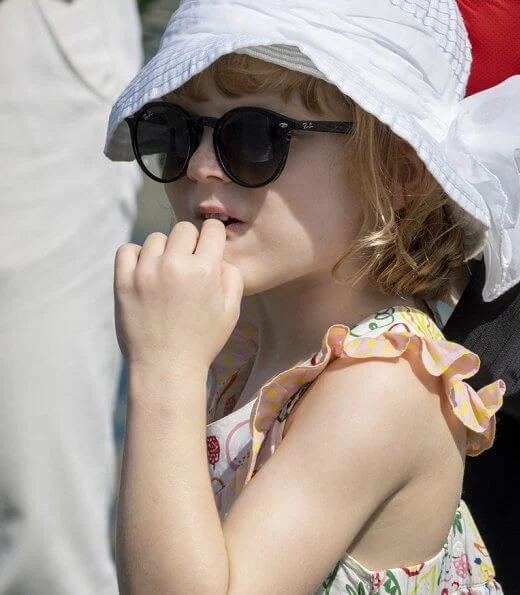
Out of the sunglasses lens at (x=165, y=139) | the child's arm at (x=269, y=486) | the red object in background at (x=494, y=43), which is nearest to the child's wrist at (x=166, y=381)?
the child's arm at (x=269, y=486)

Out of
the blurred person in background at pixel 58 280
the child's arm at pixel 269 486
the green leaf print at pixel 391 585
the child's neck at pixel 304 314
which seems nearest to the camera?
the child's arm at pixel 269 486

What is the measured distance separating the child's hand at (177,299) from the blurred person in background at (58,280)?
3.93 feet

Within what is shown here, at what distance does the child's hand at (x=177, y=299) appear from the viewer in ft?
5.76

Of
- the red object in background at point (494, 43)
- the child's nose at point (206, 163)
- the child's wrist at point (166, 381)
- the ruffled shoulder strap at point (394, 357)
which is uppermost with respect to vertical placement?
the child's nose at point (206, 163)

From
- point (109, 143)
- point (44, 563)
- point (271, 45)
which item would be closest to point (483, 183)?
point (271, 45)

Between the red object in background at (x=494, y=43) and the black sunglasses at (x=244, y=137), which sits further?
the red object in background at (x=494, y=43)

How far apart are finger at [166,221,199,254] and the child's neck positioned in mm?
285

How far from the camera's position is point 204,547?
5.34 feet

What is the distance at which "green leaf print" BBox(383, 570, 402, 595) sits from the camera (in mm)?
1865

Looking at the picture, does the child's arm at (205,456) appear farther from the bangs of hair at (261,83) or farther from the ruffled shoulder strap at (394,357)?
the bangs of hair at (261,83)

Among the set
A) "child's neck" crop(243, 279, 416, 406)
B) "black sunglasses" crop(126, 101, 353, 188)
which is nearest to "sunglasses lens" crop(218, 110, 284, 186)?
"black sunglasses" crop(126, 101, 353, 188)

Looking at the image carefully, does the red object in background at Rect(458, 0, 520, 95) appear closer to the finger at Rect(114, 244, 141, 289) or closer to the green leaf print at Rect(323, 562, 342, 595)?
the finger at Rect(114, 244, 141, 289)

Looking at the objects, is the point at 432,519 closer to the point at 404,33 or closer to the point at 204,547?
the point at 204,547

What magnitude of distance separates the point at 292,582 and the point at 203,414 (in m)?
0.26
